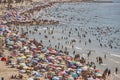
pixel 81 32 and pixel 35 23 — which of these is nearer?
pixel 81 32

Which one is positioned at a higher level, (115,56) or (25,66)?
(25,66)

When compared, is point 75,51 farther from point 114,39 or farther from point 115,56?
point 114,39

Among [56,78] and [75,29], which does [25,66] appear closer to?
[56,78]

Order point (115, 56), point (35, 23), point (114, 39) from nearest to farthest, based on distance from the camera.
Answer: point (115, 56) < point (114, 39) < point (35, 23)

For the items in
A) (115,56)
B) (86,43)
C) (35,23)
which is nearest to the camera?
(115,56)

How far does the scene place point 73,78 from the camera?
31.8m

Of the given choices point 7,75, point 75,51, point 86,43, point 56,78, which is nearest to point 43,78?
point 56,78

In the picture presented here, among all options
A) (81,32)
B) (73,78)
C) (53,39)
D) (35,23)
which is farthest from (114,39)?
(73,78)

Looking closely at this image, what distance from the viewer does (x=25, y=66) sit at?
3338cm

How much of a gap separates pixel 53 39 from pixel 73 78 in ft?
85.6

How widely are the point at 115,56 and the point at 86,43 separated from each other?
9.49 metres

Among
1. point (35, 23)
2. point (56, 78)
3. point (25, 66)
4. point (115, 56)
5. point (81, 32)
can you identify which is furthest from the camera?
point (35, 23)

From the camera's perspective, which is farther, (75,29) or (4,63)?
(75,29)

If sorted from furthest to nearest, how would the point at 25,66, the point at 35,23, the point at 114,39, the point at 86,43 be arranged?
1. the point at 35,23
2. the point at 114,39
3. the point at 86,43
4. the point at 25,66
